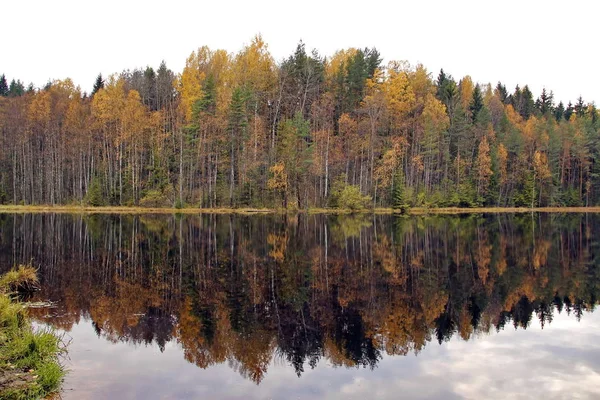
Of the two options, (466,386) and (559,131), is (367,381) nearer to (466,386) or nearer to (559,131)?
(466,386)

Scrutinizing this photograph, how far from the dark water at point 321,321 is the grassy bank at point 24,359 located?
478 mm

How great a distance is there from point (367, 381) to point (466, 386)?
68.4 inches

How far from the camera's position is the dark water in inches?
348

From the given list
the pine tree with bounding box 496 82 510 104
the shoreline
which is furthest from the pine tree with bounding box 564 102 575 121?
the shoreline

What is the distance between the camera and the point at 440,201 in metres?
69.8

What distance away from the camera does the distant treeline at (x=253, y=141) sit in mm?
62062

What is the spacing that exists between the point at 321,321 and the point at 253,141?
170ft

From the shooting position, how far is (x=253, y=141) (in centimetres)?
6275

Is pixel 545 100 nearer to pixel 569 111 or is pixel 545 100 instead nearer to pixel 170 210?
pixel 569 111

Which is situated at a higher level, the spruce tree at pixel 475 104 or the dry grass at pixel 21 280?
the spruce tree at pixel 475 104

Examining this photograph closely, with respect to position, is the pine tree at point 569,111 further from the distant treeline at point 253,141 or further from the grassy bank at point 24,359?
the grassy bank at point 24,359

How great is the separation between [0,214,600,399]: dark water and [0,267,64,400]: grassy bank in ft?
1.57

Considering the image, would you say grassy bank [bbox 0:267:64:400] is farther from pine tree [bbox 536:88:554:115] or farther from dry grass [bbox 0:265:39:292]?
pine tree [bbox 536:88:554:115]

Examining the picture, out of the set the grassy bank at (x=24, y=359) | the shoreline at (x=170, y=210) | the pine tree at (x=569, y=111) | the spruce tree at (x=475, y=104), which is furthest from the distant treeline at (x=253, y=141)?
the grassy bank at (x=24, y=359)
